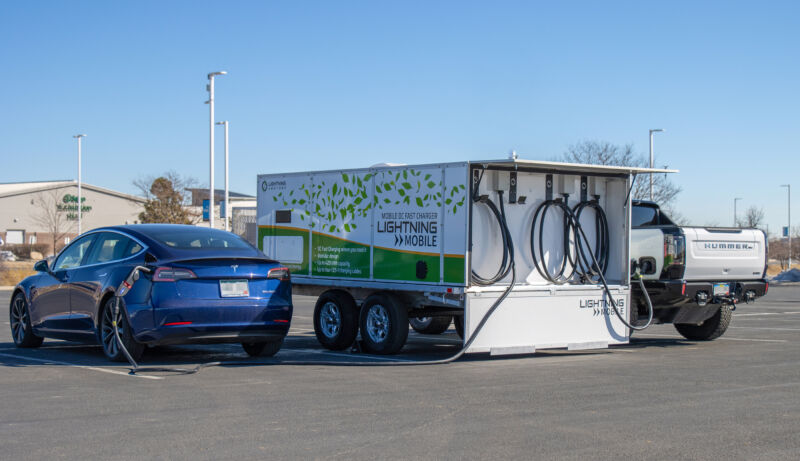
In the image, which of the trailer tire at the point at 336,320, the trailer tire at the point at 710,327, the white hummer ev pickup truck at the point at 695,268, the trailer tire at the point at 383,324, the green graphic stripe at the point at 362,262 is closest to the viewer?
the green graphic stripe at the point at 362,262

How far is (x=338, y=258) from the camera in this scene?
13188mm

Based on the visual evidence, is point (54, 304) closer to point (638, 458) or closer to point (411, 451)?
point (411, 451)

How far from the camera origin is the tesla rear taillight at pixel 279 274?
36.4 feet

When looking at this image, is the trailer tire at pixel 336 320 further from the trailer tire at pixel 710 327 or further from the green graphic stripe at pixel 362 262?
the trailer tire at pixel 710 327

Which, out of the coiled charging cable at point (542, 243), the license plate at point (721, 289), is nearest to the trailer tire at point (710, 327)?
the license plate at point (721, 289)

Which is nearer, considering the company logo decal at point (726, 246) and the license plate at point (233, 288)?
the license plate at point (233, 288)

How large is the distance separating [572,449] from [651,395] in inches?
103

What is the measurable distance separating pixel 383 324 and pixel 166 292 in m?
3.03

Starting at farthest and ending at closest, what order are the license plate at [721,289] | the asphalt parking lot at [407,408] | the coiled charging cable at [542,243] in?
the license plate at [721,289] < the coiled charging cable at [542,243] < the asphalt parking lot at [407,408]

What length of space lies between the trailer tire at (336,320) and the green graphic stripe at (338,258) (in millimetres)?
320

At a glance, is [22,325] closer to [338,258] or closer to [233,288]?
[233,288]

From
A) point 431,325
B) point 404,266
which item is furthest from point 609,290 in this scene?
point 431,325

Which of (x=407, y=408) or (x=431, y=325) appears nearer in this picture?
(x=407, y=408)

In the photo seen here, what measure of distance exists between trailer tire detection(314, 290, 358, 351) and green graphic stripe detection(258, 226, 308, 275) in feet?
2.15
